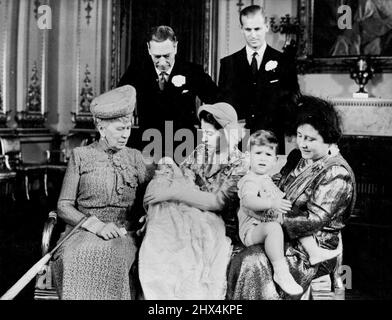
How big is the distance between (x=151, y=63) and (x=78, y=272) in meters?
1.06

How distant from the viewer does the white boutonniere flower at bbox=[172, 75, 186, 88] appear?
2.57m

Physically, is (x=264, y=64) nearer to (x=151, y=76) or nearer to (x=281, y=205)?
(x=151, y=76)

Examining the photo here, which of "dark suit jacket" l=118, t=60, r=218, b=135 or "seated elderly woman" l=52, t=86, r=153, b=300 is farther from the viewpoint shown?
Result: "dark suit jacket" l=118, t=60, r=218, b=135

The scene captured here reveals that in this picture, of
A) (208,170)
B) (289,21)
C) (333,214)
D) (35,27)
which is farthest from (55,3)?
(333,214)

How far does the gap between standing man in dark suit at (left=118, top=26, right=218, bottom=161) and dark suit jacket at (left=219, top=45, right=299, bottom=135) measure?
87 mm

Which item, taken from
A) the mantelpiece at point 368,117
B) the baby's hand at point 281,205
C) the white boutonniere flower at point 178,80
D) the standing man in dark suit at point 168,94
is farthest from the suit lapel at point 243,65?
the mantelpiece at point 368,117

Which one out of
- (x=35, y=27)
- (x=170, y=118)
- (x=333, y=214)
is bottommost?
(x=333, y=214)

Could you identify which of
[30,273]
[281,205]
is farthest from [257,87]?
[30,273]

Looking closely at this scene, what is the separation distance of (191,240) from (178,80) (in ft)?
2.77

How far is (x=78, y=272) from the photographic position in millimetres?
2020

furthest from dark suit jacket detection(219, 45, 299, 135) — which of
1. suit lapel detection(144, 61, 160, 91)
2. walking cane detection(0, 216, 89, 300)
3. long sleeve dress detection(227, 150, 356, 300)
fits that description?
walking cane detection(0, 216, 89, 300)

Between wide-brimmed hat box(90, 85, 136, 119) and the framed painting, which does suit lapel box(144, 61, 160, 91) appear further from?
the framed painting

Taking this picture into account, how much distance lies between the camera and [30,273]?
1941mm

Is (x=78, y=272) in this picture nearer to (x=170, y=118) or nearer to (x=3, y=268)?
(x=170, y=118)
